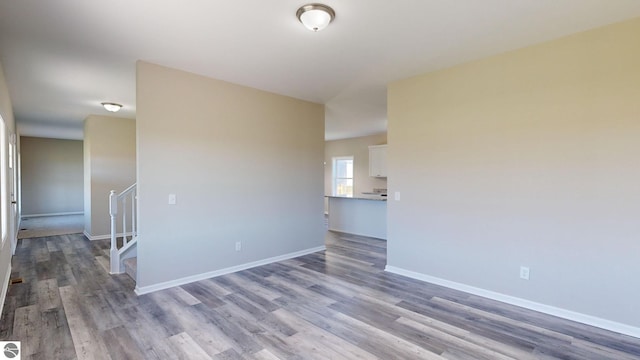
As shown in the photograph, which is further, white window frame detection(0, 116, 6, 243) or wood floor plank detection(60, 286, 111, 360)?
white window frame detection(0, 116, 6, 243)

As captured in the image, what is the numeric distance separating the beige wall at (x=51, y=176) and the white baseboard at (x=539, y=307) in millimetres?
11747

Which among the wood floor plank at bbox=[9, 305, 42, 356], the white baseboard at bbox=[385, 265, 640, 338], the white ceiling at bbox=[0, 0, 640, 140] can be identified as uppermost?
the white ceiling at bbox=[0, 0, 640, 140]

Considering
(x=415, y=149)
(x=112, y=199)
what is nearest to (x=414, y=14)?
(x=415, y=149)

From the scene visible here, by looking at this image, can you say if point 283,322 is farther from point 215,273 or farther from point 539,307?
point 539,307

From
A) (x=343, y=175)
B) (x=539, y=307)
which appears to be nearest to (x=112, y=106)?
(x=539, y=307)

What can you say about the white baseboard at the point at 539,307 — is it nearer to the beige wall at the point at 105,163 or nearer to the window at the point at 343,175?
the beige wall at the point at 105,163

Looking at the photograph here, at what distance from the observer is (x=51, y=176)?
10438mm

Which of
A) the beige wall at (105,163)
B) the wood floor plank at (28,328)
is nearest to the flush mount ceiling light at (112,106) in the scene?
the beige wall at (105,163)

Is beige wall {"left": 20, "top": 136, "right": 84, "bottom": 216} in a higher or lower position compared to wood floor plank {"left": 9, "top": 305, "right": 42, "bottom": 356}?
higher

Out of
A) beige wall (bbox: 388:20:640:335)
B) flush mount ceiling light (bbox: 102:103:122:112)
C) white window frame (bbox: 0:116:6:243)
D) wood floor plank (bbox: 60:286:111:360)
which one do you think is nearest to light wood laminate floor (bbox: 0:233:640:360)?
wood floor plank (bbox: 60:286:111:360)

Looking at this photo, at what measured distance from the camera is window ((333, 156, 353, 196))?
1046cm

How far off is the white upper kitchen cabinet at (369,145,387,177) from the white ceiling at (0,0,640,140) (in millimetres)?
4413

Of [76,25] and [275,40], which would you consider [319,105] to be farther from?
[76,25]

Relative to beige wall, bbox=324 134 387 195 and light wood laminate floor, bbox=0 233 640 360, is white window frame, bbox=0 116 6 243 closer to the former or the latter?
light wood laminate floor, bbox=0 233 640 360
